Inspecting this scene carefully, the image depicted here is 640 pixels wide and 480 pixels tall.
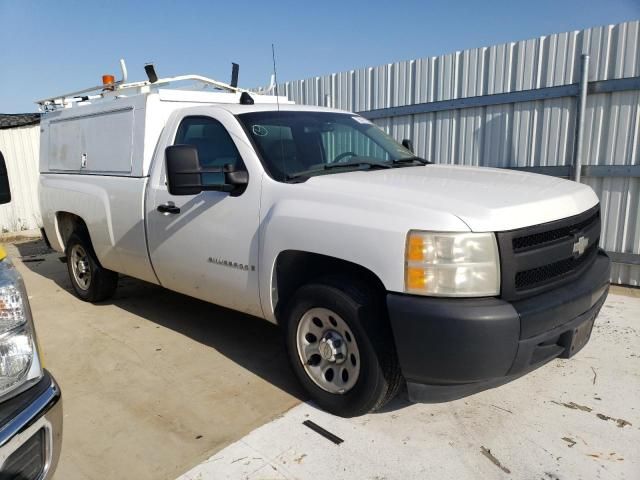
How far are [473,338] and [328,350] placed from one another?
95 centimetres

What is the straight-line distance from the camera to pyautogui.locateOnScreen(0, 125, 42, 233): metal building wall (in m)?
11.5

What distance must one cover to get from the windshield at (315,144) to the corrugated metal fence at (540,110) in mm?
2517

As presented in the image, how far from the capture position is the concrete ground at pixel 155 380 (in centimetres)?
282

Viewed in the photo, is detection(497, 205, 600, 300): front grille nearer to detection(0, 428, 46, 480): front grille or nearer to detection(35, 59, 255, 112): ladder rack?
detection(0, 428, 46, 480): front grille

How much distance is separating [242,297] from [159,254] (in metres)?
1.02

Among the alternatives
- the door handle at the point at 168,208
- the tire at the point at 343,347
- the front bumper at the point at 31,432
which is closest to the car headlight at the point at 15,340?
the front bumper at the point at 31,432

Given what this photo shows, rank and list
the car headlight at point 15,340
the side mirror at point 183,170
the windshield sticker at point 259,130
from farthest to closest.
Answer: the windshield sticker at point 259,130 → the side mirror at point 183,170 → the car headlight at point 15,340

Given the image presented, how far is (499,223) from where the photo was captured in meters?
2.45

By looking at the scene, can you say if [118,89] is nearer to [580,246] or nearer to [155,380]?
[155,380]

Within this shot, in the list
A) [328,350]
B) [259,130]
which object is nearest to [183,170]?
[259,130]

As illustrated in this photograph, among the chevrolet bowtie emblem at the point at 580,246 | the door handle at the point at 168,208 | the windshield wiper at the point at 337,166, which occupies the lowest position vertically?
the chevrolet bowtie emblem at the point at 580,246

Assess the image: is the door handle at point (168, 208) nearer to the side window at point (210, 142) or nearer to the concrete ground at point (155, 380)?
the side window at point (210, 142)

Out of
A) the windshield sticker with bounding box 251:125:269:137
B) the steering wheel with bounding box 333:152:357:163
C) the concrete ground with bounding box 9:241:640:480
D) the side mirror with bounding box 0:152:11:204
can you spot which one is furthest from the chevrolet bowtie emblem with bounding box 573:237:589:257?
the side mirror with bounding box 0:152:11:204

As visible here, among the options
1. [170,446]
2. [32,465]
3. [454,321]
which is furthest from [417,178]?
[32,465]
